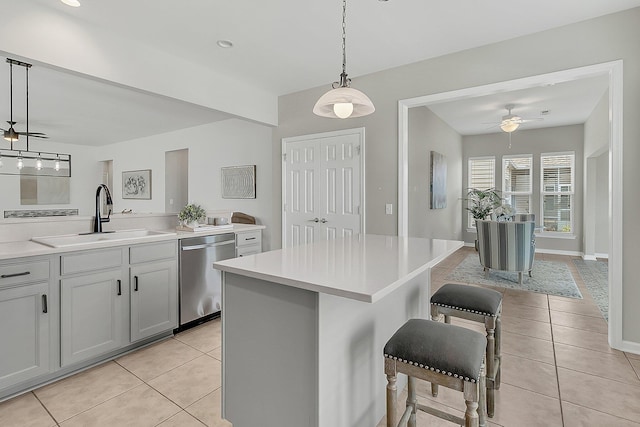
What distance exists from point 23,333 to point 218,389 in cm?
125

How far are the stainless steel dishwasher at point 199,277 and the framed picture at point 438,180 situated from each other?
12.5 ft

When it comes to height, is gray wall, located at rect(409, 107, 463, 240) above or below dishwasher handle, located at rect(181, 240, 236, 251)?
above

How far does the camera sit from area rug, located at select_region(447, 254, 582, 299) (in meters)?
4.21

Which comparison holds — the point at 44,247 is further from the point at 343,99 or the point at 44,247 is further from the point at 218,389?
the point at 343,99

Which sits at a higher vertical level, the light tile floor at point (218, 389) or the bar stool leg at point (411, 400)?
the bar stool leg at point (411, 400)

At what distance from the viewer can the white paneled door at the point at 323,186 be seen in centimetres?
398

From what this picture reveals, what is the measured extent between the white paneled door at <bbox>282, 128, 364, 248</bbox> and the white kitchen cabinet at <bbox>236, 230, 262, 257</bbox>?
2.80 ft

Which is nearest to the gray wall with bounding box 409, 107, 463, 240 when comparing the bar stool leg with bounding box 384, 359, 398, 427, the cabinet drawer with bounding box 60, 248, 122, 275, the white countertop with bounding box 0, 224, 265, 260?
the white countertop with bounding box 0, 224, 265, 260

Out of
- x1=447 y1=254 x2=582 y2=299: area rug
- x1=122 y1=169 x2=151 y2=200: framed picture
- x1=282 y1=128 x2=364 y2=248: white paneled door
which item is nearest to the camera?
x1=282 y1=128 x2=364 y2=248: white paneled door

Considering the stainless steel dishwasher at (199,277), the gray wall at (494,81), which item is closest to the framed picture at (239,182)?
the gray wall at (494,81)

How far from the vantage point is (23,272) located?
1996mm

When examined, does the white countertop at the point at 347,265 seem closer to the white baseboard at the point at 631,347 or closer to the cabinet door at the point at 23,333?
the cabinet door at the point at 23,333

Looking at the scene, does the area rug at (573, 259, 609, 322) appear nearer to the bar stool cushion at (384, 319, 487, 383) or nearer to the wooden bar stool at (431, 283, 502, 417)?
the wooden bar stool at (431, 283, 502, 417)

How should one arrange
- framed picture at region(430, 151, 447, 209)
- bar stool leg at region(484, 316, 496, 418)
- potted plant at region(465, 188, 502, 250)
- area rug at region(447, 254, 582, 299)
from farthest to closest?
potted plant at region(465, 188, 502, 250), framed picture at region(430, 151, 447, 209), area rug at region(447, 254, 582, 299), bar stool leg at region(484, 316, 496, 418)
